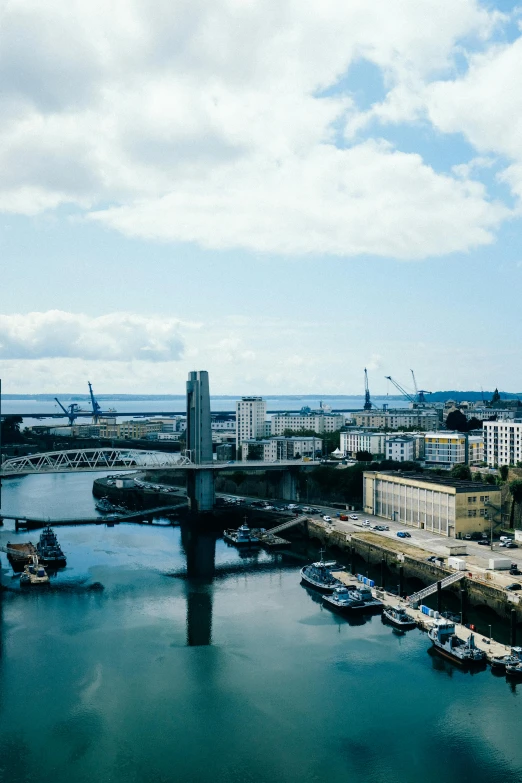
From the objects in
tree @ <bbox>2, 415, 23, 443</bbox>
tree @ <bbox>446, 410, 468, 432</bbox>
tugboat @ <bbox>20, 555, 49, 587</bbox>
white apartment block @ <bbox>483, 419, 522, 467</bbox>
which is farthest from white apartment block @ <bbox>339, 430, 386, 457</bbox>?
tree @ <bbox>2, 415, 23, 443</bbox>

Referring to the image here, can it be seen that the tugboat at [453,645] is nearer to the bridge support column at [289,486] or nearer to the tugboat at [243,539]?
the tugboat at [243,539]

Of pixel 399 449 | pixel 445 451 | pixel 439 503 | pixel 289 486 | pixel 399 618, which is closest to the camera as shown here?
pixel 399 618

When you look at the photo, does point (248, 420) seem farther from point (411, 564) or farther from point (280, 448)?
point (411, 564)

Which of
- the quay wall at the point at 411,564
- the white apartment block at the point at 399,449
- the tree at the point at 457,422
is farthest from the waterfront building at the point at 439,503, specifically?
the tree at the point at 457,422

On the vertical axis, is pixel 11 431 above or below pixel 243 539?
above

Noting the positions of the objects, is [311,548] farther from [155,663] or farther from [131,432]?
[131,432]

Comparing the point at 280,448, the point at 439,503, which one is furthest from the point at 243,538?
the point at 280,448
